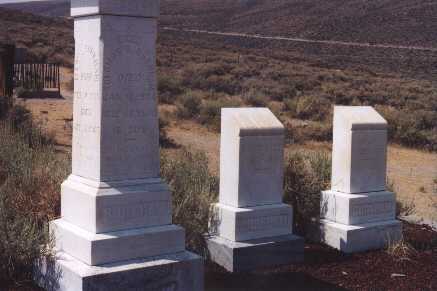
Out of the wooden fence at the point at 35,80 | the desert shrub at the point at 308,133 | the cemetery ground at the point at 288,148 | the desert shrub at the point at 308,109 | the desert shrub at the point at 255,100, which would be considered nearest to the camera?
the cemetery ground at the point at 288,148

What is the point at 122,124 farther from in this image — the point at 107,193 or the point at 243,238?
the point at 243,238

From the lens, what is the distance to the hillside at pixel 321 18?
59.8 meters

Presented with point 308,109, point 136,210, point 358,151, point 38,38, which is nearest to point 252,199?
point 358,151

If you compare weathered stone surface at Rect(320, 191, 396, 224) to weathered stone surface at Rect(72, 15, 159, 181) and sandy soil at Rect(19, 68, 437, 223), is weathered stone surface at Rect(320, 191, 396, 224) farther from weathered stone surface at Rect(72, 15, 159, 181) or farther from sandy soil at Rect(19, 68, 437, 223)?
weathered stone surface at Rect(72, 15, 159, 181)

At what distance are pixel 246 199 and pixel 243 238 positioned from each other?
1.35 feet

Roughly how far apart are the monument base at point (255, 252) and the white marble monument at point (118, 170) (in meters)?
1.06

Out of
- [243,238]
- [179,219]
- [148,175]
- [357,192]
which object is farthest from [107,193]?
[357,192]

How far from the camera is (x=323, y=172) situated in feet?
27.8

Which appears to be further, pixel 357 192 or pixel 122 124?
pixel 357 192

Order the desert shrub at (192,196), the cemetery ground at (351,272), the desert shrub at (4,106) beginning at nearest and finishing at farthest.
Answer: the cemetery ground at (351,272), the desert shrub at (192,196), the desert shrub at (4,106)

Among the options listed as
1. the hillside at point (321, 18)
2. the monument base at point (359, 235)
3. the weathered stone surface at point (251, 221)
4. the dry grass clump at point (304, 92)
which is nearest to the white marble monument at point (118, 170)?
the weathered stone surface at point (251, 221)

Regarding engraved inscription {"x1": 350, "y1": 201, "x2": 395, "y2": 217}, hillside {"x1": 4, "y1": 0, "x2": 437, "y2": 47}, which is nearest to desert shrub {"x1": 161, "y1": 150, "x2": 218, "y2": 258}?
engraved inscription {"x1": 350, "y1": 201, "x2": 395, "y2": 217}

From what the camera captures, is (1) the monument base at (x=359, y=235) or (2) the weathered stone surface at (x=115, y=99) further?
(1) the monument base at (x=359, y=235)

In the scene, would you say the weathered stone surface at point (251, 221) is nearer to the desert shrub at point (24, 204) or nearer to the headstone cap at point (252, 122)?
the headstone cap at point (252, 122)
